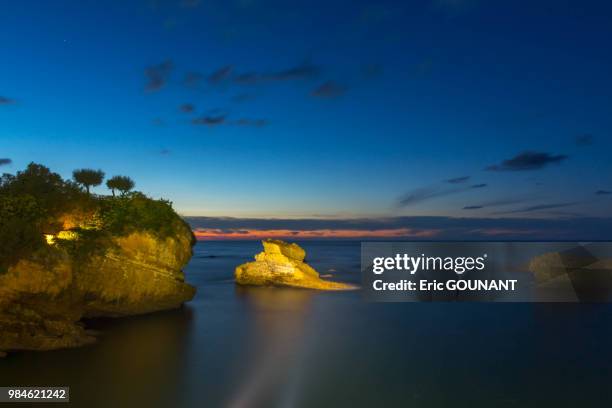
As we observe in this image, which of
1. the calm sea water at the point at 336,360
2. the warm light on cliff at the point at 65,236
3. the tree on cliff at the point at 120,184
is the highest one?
the tree on cliff at the point at 120,184

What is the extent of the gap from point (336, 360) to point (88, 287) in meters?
14.2

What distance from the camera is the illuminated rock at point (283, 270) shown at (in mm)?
39625

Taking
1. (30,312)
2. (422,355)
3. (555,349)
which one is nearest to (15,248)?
(30,312)

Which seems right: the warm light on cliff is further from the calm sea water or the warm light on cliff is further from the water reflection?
the water reflection

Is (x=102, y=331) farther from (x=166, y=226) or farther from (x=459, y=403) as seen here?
(x=459, y=403)

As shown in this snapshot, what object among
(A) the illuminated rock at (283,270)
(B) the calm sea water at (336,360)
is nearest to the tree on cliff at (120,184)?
(B) the calm sea water at (336,360)

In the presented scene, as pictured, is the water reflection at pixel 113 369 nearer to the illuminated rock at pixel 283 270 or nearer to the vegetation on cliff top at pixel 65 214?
the vegetation on cliff top at pixel 65 214

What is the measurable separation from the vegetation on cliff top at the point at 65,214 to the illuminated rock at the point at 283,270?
1392cm

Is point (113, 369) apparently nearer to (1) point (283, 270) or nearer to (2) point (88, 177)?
(2) point (88, 177)

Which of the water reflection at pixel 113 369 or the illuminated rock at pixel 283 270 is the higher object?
the illuminated rock at pixel 283 270

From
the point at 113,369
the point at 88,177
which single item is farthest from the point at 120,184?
the point at 113,369

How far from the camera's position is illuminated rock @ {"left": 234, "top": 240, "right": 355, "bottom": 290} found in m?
39.6

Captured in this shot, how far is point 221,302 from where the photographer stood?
33.4 m

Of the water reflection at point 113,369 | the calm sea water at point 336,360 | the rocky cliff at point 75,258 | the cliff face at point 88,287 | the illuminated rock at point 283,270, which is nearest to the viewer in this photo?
the water reflection at point 113,369
